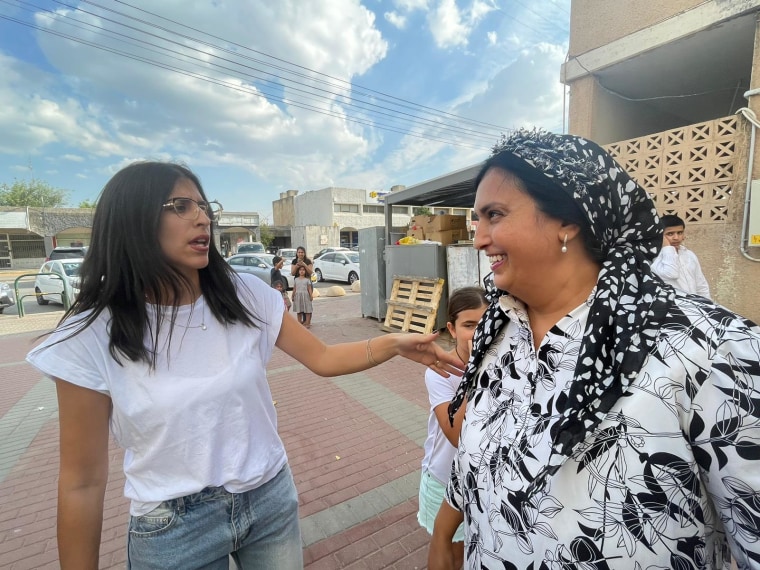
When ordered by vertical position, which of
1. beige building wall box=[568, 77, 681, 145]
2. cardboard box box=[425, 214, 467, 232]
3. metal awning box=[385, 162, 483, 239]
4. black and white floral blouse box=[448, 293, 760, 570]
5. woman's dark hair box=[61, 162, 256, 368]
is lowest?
black and white floral blouse box=[448, 293, 760, 570]

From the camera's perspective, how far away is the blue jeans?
119 cm

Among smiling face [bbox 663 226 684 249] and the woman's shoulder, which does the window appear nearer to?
smiling face [bbox 663 226 684 249]

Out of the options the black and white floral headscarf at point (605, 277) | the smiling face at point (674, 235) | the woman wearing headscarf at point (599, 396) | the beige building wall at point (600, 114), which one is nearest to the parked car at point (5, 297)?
the woman wearing headscarf at point (599, 396)

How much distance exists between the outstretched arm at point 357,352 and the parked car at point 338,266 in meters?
16.2

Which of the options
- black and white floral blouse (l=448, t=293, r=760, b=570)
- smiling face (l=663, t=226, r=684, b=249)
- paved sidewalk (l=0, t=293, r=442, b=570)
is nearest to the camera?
black and white floral blouse (l=448, t=293, r=760, b=570)

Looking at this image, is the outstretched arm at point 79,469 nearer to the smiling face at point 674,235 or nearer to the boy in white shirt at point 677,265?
the boy in white shirt at point 677,265

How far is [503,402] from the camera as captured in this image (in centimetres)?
116

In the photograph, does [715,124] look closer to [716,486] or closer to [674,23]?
[674,23]

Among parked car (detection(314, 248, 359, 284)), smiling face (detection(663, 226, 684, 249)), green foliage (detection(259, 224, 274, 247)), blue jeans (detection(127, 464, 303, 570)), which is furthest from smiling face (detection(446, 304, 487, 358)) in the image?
green foliage (detection(259, 224, 274, 247))

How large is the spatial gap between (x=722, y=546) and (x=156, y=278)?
1800 mm

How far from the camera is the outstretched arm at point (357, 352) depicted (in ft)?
5.57

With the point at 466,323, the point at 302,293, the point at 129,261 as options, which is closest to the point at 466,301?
the point at 466,323

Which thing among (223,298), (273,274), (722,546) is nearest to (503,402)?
(722,546)

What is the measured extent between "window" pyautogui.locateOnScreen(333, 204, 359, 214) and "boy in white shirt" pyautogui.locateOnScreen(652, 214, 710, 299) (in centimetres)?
3404
